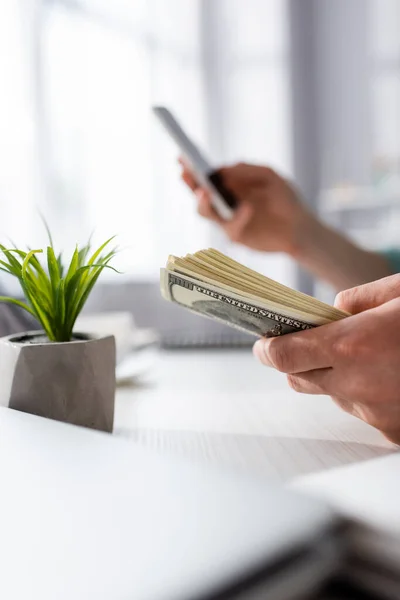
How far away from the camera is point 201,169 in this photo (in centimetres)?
116

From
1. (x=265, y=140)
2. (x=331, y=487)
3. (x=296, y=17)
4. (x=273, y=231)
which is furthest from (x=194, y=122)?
(x=331, y=487)

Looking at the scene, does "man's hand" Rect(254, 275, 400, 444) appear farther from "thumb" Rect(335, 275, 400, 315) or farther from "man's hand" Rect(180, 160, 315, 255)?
"man's hand" Rect(180, 160, 315, 255)

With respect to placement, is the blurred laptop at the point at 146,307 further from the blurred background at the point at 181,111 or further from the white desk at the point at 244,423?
the white desk at the point at 244,423

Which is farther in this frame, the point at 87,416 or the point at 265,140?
the point at 265,140

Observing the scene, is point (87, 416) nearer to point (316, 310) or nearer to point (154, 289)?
point (316, 310)

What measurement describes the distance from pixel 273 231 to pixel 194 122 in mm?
2208

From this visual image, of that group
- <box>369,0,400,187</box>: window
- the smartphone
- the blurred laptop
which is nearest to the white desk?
the smartphone

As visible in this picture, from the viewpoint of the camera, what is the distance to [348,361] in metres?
0.48

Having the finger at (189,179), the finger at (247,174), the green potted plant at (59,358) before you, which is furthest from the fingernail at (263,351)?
the finger at (247,174)

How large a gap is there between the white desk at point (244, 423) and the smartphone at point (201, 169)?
15.4 inches

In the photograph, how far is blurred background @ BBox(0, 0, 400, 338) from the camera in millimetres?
2562

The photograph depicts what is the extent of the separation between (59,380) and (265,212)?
0.95 metres

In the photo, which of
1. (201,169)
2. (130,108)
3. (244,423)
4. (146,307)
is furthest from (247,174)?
(146,307)

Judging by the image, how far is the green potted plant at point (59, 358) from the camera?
521 mm
